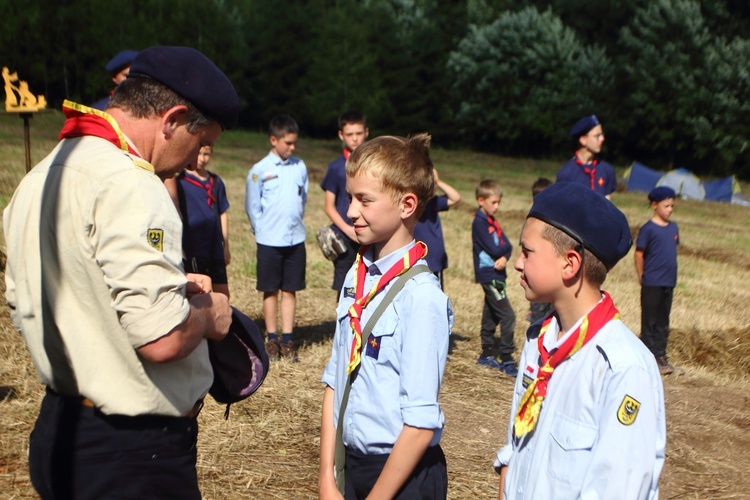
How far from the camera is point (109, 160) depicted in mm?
2213

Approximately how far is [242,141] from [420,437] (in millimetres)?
33488

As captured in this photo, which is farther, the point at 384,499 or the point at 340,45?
the point at 340,45

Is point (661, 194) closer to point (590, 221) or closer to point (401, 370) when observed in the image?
point (590, 221)

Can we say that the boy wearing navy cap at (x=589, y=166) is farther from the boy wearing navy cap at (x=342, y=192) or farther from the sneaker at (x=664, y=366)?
the boy wearing navy cap at (x=342, y=192)

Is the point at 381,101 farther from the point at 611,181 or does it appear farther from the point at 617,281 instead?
the point at 611,181

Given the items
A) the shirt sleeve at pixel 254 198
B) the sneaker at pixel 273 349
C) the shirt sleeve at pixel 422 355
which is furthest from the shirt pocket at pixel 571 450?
the shirt sleeve at pixel 254 198

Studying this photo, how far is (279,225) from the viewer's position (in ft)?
23.2

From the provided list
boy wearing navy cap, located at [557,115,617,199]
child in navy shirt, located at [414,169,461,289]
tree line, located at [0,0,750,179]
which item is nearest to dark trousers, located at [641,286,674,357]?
boy wearing navy cap, located at [557,115,617,199]

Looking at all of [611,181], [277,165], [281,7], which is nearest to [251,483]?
[277,165]

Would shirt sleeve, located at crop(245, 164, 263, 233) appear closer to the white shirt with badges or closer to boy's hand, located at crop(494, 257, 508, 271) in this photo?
boy's hand, located at crop(494, 257, 508, 271)

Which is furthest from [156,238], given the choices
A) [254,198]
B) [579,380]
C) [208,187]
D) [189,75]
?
[254,198]

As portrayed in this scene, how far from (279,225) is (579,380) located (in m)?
4.87

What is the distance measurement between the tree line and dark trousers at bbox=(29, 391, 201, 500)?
3378 centimetres

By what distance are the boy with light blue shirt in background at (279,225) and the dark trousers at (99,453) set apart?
15.2 ft
